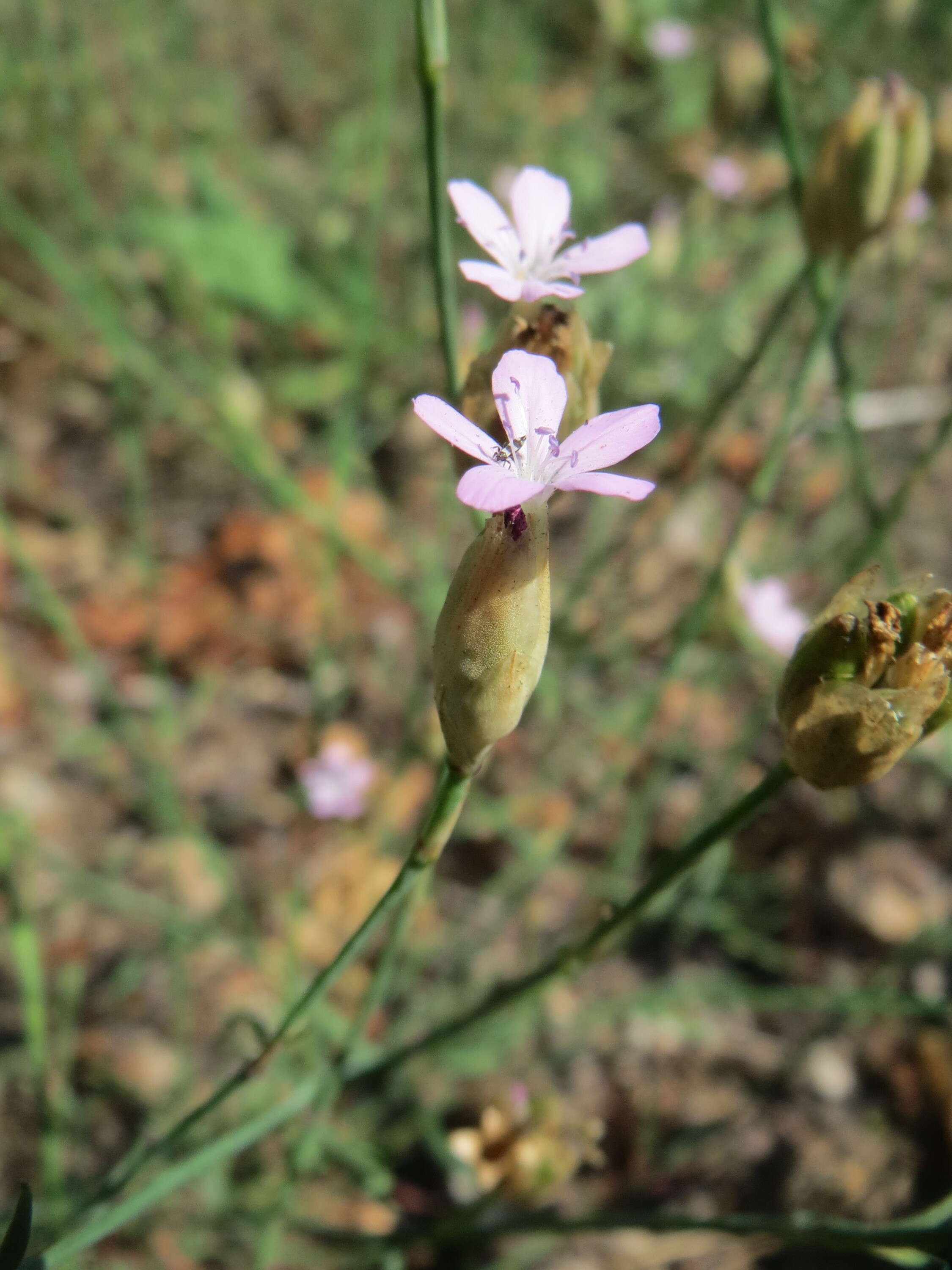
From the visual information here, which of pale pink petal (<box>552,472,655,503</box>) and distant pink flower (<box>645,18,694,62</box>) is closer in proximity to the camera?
pale pink petal (<box>552,472,655,503</box>)

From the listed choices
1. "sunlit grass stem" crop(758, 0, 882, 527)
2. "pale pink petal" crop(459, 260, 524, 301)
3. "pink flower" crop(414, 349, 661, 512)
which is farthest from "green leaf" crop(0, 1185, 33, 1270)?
"sunlit grass stem" crop(758, 0, 882, 527)

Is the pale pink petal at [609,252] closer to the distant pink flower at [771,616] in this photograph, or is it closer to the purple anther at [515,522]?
the purple anther at [515,522]

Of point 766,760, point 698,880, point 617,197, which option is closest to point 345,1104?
point 698,880

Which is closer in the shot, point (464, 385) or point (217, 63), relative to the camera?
point (464, 385)

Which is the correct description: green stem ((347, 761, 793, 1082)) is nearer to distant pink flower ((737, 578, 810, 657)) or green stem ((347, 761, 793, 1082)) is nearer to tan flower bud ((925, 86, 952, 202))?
distant pink flower ((737, 578, 810, 657))

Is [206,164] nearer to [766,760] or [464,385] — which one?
[766,760]

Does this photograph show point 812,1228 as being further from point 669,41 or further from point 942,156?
point 669,41
